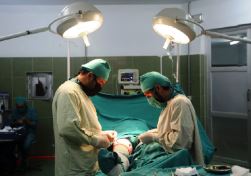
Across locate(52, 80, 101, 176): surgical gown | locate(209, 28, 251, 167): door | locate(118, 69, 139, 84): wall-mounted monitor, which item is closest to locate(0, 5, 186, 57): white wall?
locate(118, 69, 139, 84): wall-mounted monitor

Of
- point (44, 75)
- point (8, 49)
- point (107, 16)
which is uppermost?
point (107, 16)

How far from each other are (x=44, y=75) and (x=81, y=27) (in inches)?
154

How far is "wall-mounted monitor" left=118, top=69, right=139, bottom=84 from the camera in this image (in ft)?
19.0

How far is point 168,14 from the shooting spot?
6.84 ft

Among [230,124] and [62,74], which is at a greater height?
[62,74]

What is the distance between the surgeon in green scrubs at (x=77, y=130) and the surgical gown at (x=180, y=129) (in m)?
0.49

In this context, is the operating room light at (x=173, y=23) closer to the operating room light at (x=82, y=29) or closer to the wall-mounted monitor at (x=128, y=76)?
the operating room light at (x=82, y=29)

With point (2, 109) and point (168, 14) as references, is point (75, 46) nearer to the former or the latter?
point (2, 109)

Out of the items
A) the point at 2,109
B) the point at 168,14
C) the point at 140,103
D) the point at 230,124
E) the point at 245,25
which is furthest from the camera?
the point at 2,109

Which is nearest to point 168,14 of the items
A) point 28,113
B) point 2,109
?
point 28,113

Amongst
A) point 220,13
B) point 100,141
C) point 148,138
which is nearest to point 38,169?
point 148,138

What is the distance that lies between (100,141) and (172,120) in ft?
2.06

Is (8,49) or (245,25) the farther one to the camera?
(8,49)

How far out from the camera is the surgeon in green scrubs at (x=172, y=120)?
8.42ft
